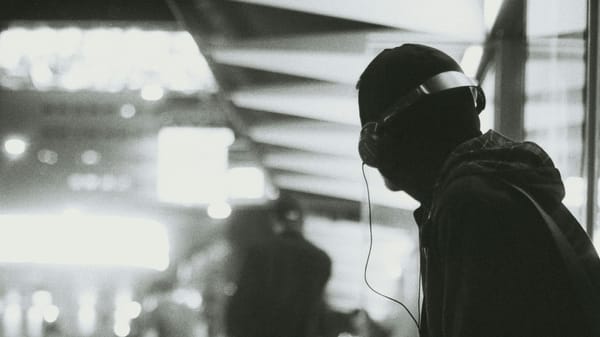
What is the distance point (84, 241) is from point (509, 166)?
2109 centimetres

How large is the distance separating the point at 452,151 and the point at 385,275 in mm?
4082

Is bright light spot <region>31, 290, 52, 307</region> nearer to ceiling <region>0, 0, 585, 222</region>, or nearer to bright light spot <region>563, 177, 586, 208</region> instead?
ceiling <region>0, 0, 585, 222</region>

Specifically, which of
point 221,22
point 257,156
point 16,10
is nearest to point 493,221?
point 221,22

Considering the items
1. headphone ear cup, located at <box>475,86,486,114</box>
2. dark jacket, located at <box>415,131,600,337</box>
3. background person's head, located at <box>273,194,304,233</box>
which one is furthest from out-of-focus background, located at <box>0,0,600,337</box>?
dark jacket, located at <box>415,131,600,337</box>

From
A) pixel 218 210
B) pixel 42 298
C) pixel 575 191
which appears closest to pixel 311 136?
pixel 575 191

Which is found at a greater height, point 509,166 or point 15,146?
point 509,166

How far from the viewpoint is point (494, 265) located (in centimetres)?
127

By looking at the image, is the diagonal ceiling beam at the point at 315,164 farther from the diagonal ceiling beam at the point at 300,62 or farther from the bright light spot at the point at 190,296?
the diagonal ceiling beam at the point at 300,62

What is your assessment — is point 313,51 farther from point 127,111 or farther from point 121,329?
point 127,111

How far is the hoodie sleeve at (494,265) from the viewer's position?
1262 millimetres

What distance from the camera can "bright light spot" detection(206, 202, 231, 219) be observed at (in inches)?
821

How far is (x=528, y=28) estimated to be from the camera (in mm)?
3949

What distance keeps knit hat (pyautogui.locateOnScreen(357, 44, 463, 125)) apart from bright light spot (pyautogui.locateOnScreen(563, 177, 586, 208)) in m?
1.15

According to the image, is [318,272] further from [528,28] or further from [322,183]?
[322,183]
